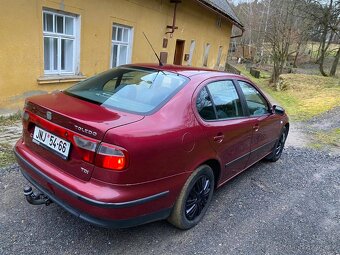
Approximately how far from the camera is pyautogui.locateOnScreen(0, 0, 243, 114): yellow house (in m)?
5.77

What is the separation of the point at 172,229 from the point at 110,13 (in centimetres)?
663

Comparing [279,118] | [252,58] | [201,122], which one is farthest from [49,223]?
[252,58]

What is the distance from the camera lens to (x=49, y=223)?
9.41 ft

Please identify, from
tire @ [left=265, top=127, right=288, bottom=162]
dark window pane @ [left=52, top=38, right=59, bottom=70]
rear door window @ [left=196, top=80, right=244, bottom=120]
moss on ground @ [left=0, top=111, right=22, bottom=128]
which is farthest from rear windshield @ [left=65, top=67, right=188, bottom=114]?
dark window pane @ [left=52, top=38, right=59, bottom=70]

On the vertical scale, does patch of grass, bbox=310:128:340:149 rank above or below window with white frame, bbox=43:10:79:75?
below

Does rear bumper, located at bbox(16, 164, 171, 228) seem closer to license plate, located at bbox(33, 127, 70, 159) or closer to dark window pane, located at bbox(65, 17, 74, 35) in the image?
license plate, located at bbox(33, 127, 70, 159)

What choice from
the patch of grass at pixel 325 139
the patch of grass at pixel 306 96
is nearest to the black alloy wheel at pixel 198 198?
the patch of grass at pixel 325 139

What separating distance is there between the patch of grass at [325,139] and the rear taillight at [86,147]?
19.3ft

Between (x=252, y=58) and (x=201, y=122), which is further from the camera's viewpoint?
(x=252, y=58)

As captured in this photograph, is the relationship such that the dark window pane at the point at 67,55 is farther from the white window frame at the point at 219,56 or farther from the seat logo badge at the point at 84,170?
the white window frame at the point at 219,56

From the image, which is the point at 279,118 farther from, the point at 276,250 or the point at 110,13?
the point at 110,13

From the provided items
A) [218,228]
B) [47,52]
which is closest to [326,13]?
[47,52]

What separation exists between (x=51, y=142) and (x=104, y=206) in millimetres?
750

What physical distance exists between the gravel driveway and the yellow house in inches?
117
